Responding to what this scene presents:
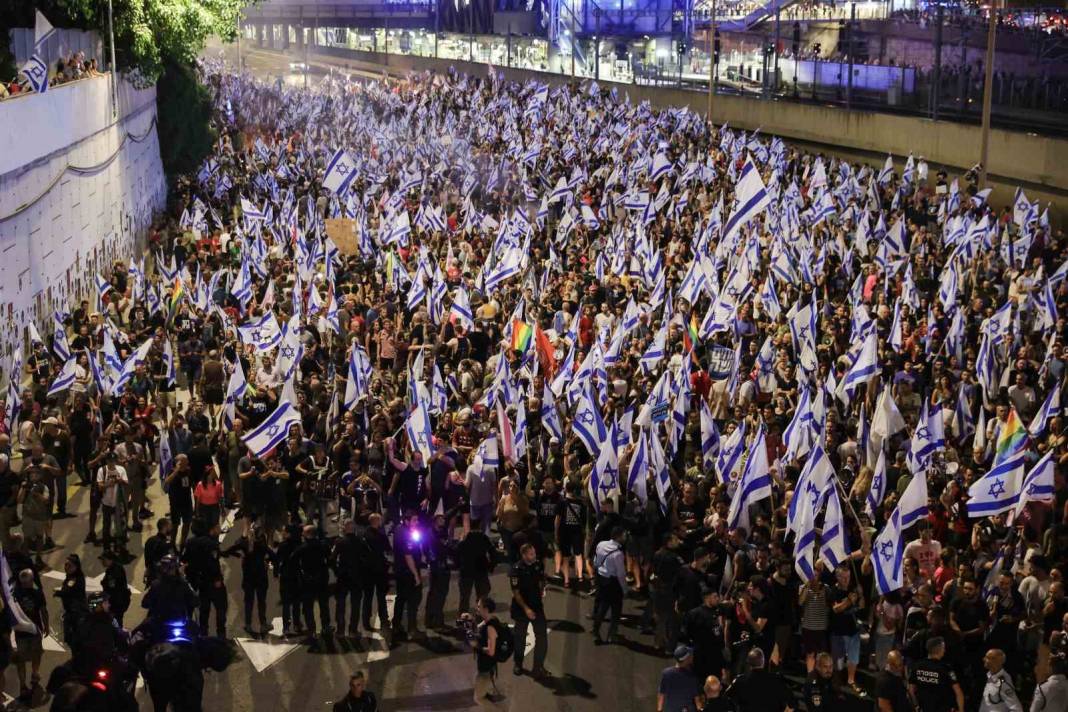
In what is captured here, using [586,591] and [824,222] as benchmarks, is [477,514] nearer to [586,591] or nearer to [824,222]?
[586,591]

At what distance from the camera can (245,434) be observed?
649 inches

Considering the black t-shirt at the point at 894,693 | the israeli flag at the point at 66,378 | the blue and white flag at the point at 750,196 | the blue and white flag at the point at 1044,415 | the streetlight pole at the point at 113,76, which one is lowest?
the black t-shirt at the point at 894,693

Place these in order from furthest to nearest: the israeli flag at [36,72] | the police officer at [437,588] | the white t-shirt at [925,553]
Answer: the israeli flag at [36,72]
the police officer at [437,588]
the white t-shirt at [925,553]

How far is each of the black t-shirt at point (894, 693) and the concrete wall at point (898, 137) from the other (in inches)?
962

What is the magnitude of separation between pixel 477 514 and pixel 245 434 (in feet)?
9.18

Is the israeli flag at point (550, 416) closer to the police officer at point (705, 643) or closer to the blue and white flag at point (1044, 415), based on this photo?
the blue and white flag at point (1044, 415)

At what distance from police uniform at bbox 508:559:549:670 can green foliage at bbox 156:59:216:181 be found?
123 ft

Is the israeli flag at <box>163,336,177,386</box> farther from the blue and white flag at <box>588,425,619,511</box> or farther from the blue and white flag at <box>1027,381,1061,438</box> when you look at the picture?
the blue and white flag at <box>1027,381,1061,438</box>

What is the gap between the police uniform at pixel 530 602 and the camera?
41.2 feet

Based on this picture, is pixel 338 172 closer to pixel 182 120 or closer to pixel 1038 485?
pixel 1038 485

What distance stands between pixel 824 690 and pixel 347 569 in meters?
4.43

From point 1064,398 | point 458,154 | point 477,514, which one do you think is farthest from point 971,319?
point 458,154

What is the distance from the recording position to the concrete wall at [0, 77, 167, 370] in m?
23.6

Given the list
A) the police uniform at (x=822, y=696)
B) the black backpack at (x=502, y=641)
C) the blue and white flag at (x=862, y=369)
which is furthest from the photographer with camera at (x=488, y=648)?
the blue and white flag at (x=862, y=369)
